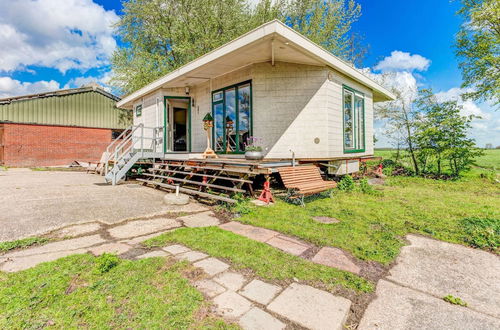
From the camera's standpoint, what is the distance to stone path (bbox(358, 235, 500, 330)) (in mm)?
1696

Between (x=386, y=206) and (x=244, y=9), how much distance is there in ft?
49.8

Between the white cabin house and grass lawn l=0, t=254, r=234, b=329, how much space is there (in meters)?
4.63

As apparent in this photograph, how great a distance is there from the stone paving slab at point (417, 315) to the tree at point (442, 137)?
9.32 metres

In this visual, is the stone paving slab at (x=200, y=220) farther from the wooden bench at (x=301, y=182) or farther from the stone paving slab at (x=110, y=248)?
the wooden bench at (x=301, y=182)

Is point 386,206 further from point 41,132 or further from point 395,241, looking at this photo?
point 41,132

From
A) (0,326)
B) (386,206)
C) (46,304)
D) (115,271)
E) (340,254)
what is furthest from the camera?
(386,206)

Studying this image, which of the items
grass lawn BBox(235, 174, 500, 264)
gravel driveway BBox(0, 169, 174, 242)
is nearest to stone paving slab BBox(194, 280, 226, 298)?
grass lawn BBox(235, 174, 500, 264)

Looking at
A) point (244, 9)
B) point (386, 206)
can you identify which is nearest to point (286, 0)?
point (244, 9)

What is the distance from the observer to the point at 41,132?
15.3 meters

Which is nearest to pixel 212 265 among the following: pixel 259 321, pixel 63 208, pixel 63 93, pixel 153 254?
pixel 153 254

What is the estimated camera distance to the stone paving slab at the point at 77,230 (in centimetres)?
331

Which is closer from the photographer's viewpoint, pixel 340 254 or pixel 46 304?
pixel 46 304

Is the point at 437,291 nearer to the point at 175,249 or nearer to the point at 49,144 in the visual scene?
the point at 175,249

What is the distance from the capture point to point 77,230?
137 inches
